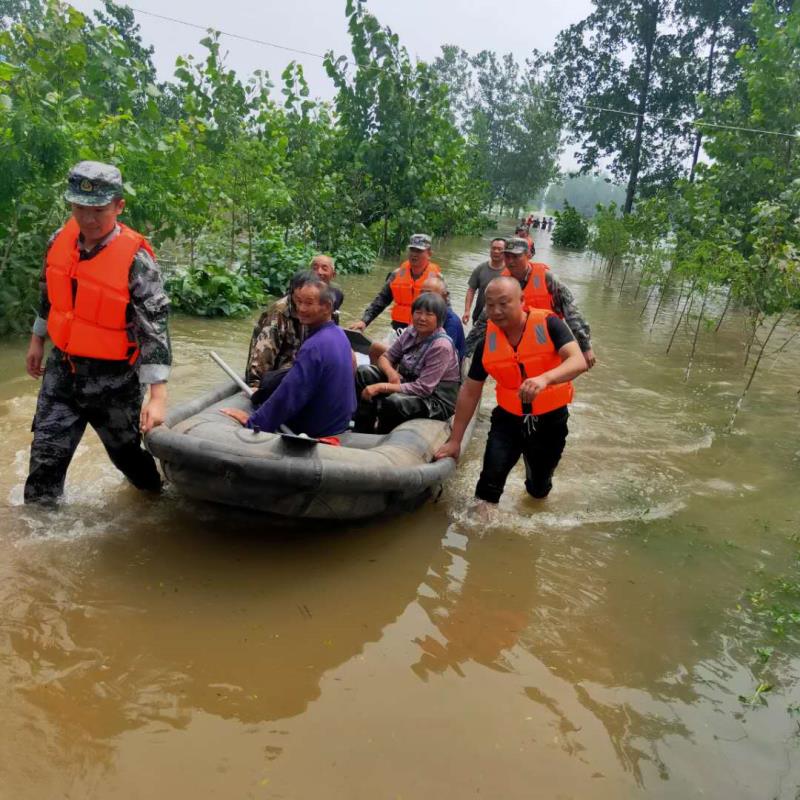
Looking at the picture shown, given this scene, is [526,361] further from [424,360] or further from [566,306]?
[566,306]

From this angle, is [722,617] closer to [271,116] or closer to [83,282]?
[83,282]

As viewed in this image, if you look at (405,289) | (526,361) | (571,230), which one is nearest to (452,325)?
(526,361)

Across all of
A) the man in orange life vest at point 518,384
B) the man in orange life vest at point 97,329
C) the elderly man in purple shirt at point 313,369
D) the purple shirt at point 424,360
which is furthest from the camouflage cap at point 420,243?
the man in orange life vest at point 97,329

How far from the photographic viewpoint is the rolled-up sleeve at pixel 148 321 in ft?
10.6

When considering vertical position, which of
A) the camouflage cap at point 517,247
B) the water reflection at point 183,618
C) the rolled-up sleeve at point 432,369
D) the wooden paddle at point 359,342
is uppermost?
the camouflage cap at point 517,247

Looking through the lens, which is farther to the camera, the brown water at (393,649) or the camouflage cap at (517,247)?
the camouflage cap at (517,247)

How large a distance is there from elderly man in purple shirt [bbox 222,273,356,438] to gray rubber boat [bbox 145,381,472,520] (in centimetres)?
16

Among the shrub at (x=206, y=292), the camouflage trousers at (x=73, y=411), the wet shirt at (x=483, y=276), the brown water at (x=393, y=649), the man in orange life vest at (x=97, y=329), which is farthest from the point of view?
the shrub at (x=206, y=292)

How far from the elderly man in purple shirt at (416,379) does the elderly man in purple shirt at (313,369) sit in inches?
39.7

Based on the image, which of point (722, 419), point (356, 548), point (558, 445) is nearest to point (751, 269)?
point (722, 419)

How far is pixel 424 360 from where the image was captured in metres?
4.88

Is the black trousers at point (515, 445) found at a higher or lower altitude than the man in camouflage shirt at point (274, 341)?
lower

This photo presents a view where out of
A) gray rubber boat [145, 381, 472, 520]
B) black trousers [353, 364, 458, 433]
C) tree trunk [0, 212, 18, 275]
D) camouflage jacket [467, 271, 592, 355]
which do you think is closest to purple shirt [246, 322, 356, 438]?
gray rubber boat [145, 381, 472, 520]

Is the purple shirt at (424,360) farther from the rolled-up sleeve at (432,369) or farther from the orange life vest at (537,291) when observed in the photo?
the orange life vest at (537,291)
